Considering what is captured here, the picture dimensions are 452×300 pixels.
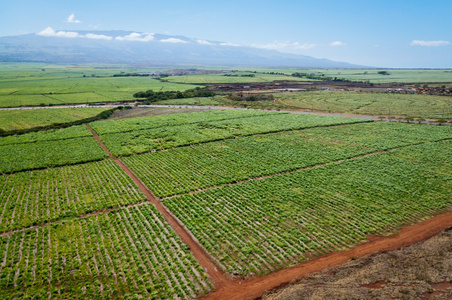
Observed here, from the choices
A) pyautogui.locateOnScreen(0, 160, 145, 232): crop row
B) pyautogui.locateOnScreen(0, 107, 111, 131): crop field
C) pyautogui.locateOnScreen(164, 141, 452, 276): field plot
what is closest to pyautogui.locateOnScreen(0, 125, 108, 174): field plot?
pyautogui.locateOnScreen(0, 160, 145, 232): crop row

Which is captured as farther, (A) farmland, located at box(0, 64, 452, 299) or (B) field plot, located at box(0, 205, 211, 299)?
(A) farmland, located at box(0, 64, 452, 299)

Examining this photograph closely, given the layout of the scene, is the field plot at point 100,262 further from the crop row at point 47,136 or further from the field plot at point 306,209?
the crop row at point 47,136

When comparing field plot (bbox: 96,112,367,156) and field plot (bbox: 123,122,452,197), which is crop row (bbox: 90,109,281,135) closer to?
field plot (bbox: 96,112,367,156)

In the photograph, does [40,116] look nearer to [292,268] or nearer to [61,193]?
[61,193]

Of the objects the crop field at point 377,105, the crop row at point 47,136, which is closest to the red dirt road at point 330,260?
the crop row at point 47,136

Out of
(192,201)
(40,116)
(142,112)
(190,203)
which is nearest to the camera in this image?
(190,203)

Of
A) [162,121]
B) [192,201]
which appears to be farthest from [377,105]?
[192,201]
